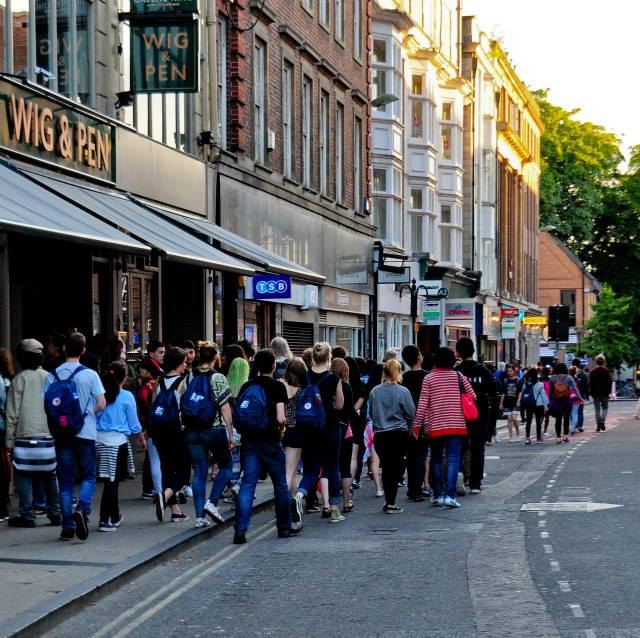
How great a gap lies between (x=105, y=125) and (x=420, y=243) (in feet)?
97.5

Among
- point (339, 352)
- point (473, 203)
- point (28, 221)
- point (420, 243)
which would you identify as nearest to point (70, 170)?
point (339, 352)

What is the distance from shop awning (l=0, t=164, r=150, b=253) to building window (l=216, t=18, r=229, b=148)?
34.2ft

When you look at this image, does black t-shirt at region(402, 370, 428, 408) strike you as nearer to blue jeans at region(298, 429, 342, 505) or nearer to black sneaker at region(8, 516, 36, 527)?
blue jeans at region(298, 429, 342, 505)

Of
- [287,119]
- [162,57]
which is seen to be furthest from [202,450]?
[287,119]

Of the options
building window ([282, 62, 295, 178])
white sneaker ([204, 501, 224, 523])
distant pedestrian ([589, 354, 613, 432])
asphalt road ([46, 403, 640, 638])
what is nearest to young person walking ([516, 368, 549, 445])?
distant pedestrian ([589, 354, 613, 432])

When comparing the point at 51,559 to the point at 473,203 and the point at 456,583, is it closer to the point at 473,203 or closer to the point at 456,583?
the point at 456,583

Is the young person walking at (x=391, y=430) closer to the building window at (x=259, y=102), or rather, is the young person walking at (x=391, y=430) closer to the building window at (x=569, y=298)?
the building window at (x=259, y=102)

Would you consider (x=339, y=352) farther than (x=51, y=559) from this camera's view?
Yes

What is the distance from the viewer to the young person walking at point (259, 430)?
13.0 meters

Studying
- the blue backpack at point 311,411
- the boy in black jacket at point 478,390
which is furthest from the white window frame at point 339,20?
the blue backpack at point 311,411

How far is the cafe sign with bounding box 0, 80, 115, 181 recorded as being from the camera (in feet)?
55.5

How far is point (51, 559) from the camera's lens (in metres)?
11.2

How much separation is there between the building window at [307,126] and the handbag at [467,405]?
17.3 meters

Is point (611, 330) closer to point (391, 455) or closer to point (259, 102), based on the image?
point (259, 102)
